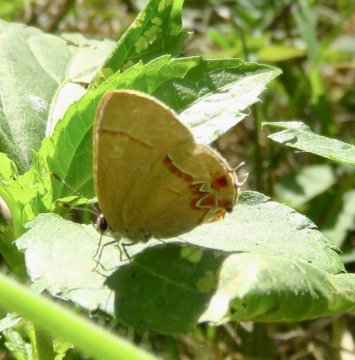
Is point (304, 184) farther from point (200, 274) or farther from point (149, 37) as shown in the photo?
point (200, 274)

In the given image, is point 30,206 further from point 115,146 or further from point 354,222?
point 354,222

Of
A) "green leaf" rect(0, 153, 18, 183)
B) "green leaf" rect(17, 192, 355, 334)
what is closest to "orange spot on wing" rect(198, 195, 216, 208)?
"green leaf" rect(17, 192, 355, 334)

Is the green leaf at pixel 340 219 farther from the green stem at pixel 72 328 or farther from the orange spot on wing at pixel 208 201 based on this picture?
the green stem at pixel 72 328

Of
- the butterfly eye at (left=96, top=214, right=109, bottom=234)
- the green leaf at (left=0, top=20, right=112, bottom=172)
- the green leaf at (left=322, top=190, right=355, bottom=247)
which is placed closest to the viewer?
the butterfly eye at (left=96, top=214, right=109, bottom=234)

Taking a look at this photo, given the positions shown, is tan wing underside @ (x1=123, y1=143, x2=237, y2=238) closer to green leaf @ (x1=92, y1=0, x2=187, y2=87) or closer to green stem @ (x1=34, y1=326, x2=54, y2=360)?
green stem @ (x1=34, y1=326, x2=54, y2=360)

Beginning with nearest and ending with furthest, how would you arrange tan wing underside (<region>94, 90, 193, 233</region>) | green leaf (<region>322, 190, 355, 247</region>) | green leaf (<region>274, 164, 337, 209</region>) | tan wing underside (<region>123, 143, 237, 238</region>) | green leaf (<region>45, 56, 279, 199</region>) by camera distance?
tan wing underside (<region>94, 90, 193, 233</region>), tan wing underside (<region>123, 143, 237, 238</region>), green leaf (<region>45, 56, 279, 199</region>), green leaf (<region>322, 190, 355, 247</region>), green leaf (<region>274, 164, 337, 209</region>)

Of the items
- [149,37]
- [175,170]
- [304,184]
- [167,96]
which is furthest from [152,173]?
[304,184]

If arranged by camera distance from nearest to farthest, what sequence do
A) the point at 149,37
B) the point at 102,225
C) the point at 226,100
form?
the point at 102,225, the point at 226,100, the point at 149,37
